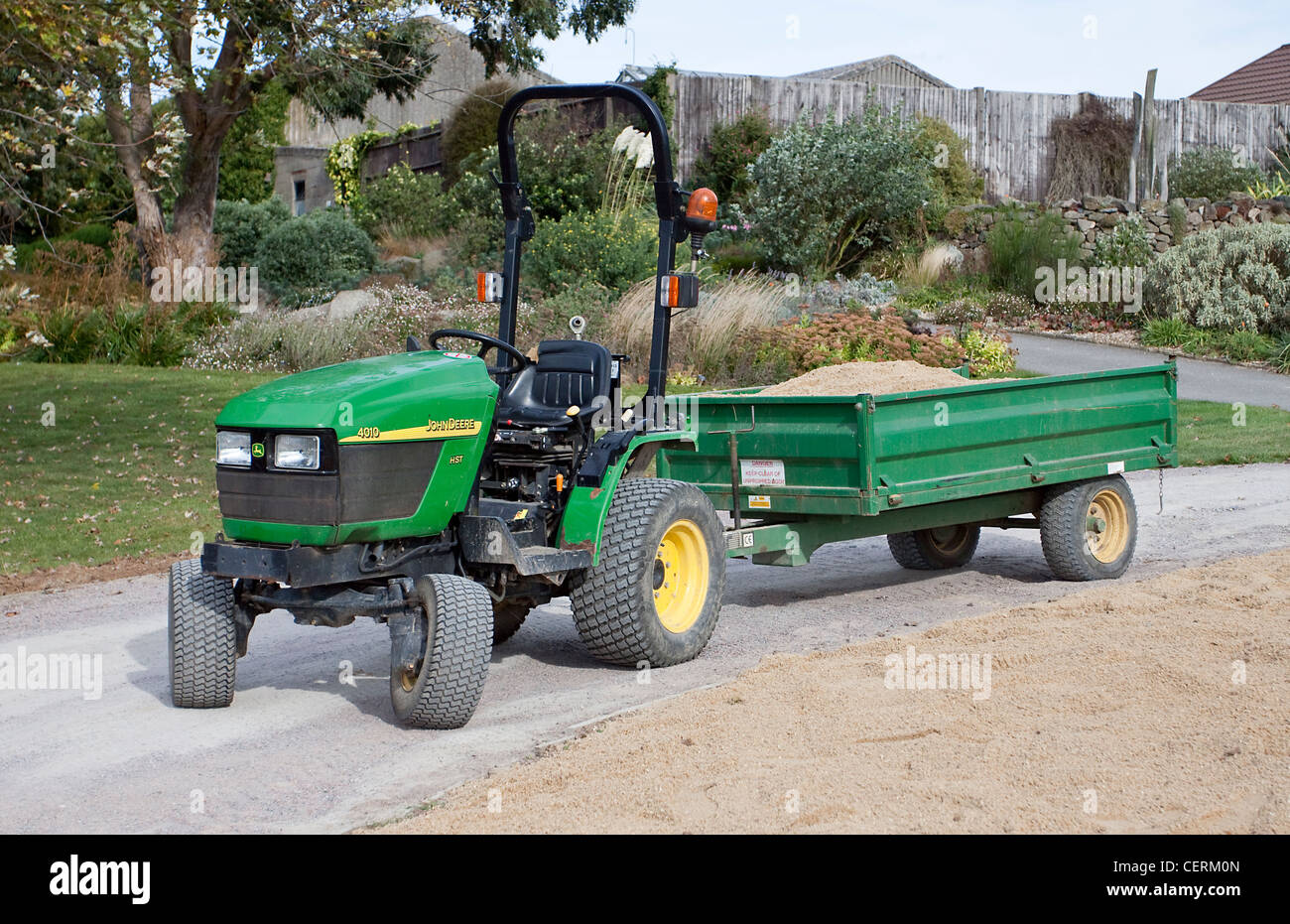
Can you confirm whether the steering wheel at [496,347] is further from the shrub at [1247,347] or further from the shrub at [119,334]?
the shrub at [1247,347]

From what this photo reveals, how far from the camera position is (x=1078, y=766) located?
14.0 feet

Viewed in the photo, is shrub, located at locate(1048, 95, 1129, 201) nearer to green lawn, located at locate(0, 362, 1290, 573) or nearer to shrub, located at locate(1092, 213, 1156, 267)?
shrub, located at locate(1092, 213, 1156, 267)

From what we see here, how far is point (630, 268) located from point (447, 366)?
41.4ft

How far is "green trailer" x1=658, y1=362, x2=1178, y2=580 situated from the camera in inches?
284

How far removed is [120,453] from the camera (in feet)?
41.8

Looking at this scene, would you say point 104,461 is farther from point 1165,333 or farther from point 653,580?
point 1165,333

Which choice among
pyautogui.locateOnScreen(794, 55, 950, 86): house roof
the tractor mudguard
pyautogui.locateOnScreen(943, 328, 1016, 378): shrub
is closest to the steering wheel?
the tractor mudguard

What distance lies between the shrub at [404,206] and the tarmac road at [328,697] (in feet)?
57.9

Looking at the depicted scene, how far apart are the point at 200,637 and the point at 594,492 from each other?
5.90ft

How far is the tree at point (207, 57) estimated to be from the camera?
10062 millimetres

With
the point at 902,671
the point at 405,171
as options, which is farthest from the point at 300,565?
the point at 405,171

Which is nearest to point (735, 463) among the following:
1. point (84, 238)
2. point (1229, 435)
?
point (1229, 435)

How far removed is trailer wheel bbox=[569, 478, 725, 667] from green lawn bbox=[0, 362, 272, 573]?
4.49 m

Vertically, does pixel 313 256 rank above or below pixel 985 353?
above
